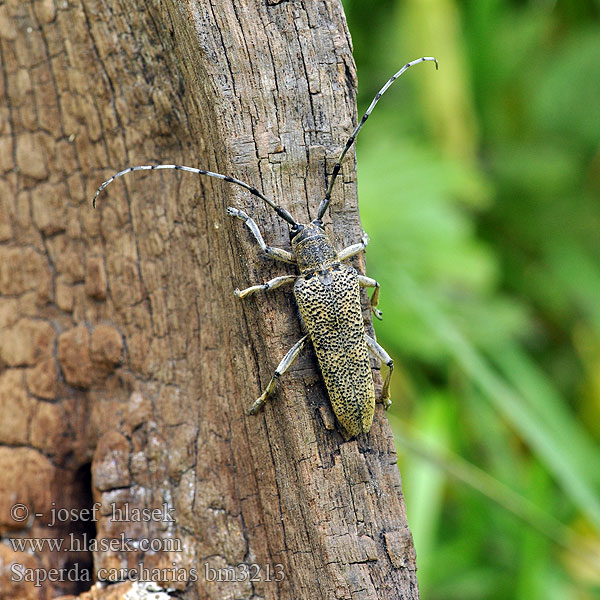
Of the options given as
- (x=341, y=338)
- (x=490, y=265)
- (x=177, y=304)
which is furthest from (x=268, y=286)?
(x=490, y=265)

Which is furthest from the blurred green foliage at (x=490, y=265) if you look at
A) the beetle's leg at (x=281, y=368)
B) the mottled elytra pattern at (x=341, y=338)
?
the beetle's leg at (x=281, y=368)

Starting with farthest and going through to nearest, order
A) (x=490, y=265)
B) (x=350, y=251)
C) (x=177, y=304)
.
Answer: (x=490, y=265), (x=177, y=304), (x=350, y=251)

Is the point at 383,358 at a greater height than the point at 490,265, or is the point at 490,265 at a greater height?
the point at 490,265

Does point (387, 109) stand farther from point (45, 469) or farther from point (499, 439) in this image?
point (45, 469)

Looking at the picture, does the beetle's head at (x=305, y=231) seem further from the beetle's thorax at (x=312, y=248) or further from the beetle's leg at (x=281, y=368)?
the beetle's leg at (x=281, y=368)

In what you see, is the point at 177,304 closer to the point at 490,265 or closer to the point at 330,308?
the point at 330,308

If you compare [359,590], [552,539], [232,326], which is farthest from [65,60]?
[552,539]
